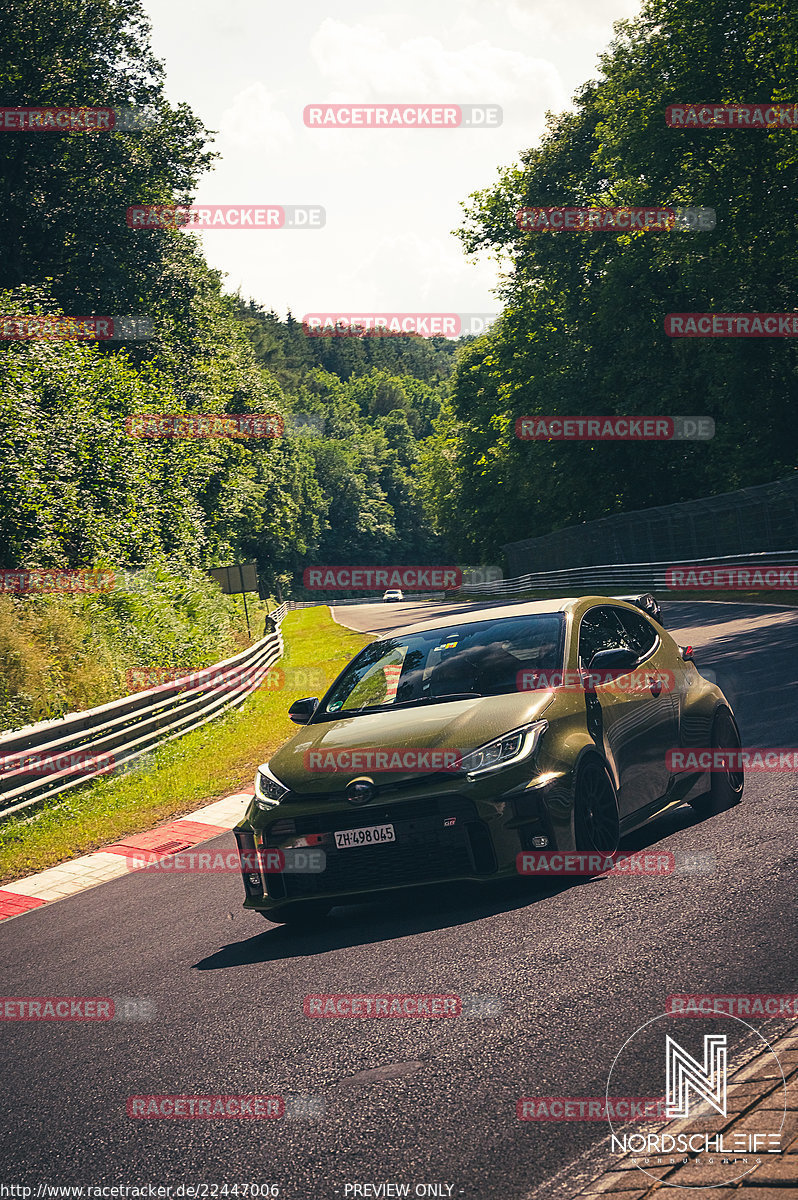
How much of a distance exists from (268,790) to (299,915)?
0.81 m

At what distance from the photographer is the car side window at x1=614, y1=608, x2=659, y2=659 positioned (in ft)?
25.7

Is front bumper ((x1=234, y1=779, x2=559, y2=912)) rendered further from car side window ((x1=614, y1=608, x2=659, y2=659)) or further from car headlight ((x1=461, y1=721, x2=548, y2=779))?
car side window ((x1=614, y1=608, x2=659, y2=659))

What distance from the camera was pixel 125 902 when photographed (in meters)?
8.59

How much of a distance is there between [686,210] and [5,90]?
2248cm

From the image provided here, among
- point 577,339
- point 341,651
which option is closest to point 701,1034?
point 341,651

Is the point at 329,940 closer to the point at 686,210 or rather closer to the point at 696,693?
the point at 696,693

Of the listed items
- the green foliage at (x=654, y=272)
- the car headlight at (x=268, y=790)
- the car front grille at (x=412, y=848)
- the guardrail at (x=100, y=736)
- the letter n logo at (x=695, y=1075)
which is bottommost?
the guardrail at (x=100, y=736)

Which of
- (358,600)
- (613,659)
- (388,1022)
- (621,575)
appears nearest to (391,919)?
(388,1022)

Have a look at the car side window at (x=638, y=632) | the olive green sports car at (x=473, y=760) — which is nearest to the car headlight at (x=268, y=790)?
the olive green sports car at (x=473, y=760)

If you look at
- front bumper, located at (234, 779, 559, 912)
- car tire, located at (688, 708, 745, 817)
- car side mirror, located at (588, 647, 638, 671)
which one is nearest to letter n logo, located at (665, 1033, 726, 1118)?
front bumper, located at (234, 779, 559, 912)

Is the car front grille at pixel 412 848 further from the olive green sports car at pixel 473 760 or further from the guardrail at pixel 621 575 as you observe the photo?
the guardrail at pixel 621 575

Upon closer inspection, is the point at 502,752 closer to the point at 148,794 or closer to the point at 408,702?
the point at 408,702

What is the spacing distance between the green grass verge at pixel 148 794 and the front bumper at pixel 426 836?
514 centimetres

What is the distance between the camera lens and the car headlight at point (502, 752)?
5.98 m
